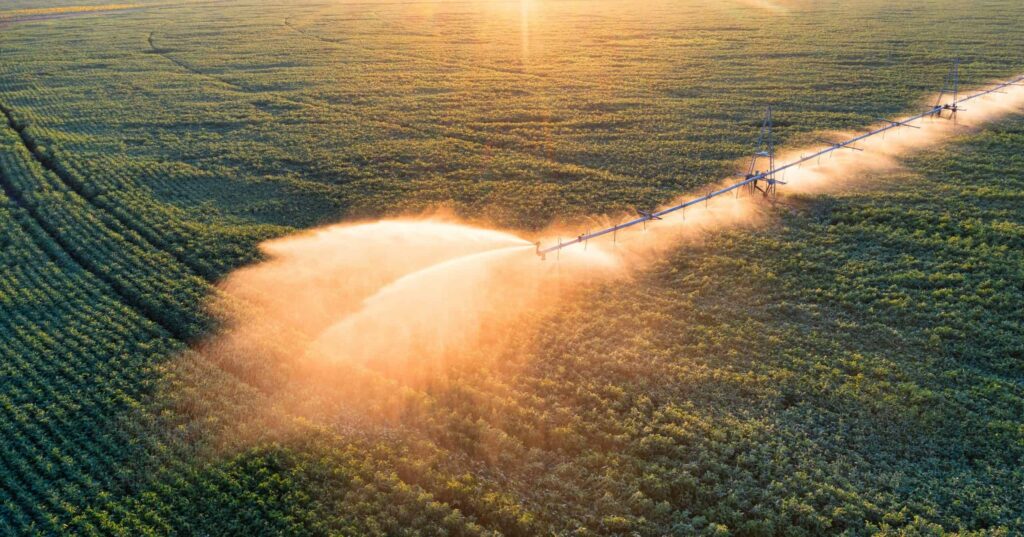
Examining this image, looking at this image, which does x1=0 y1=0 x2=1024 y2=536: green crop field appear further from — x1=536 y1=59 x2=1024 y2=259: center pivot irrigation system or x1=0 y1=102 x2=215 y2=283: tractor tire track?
x1=536 y1=59 x2=1024 y2=259: center pivot irrigation system

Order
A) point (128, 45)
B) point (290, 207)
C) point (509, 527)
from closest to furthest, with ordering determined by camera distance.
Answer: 1. point (509, 527)
2. point (290, 207)
3. point (128, 45)

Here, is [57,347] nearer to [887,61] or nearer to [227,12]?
[887,61]

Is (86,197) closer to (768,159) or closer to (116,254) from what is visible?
(116,254)

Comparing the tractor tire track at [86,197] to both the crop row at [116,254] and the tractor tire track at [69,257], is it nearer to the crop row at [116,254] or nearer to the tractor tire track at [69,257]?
the crop row at [116,254]

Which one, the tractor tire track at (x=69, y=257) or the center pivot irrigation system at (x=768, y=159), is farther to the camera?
the center pivot irrigation system at (x=768, y=159)

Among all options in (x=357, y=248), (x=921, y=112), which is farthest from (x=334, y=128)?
(x=921, y=112)

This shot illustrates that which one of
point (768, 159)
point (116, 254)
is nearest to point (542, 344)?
point (116, 254)

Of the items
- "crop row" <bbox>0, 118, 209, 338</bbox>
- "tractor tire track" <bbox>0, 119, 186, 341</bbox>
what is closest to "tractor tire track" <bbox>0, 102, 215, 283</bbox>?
"crop row" <bbox>0, 118, 209, 338</bbox>

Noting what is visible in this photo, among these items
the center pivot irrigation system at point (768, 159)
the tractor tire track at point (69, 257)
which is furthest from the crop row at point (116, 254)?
the center pivot irrigation system at point (768, 159)
